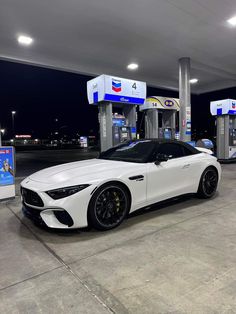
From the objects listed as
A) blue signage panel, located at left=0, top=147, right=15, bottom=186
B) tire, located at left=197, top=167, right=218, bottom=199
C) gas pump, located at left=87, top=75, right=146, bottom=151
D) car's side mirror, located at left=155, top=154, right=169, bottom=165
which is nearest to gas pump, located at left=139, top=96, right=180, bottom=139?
gas pump, located at left=87, top=75, right=146, bottom=151

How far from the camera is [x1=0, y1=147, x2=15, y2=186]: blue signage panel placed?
187 inches

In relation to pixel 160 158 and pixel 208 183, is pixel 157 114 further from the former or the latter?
pixel 160 158

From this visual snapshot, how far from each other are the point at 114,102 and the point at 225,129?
6.14 m

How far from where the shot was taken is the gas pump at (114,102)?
22.8 feet

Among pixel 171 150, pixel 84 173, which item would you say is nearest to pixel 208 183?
pixel 171 150

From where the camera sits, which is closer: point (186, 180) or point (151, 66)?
point (186, 180)

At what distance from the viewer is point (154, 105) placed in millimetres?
9609

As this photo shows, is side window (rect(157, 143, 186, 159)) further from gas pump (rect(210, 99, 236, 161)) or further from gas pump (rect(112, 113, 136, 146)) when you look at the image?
gas pump (rect(210, 99, 236, 161))

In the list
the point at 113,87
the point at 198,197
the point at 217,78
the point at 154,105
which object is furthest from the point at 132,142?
the point at 217,78

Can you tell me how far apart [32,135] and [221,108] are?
54.5 metres

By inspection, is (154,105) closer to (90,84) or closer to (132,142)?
(90,84)

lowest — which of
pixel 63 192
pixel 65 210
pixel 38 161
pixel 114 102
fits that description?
pixel 38 161

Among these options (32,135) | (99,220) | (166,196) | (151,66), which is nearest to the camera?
(99,220)

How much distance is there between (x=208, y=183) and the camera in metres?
4.60
